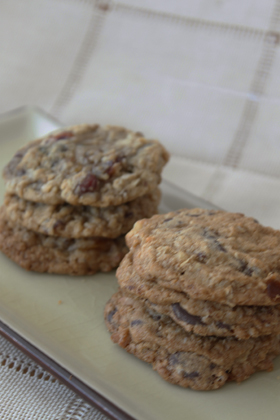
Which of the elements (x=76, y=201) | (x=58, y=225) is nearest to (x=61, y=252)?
(x=58, y=225)

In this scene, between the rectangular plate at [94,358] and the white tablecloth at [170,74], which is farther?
the white tablecloth at [170,74]

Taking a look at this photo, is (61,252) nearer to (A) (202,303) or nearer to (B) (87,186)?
(B) (87,186)

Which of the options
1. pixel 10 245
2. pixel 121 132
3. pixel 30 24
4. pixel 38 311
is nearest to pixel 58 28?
pixel 30 24

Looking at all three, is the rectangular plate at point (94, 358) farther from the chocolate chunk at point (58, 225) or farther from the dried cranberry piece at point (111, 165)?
the dried cranberry piece at point (111, 165)

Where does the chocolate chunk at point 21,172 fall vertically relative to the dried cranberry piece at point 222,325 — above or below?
below

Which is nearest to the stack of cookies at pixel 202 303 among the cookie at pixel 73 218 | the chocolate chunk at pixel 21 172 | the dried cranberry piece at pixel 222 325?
the dried cranberry piece at pixel 222 325

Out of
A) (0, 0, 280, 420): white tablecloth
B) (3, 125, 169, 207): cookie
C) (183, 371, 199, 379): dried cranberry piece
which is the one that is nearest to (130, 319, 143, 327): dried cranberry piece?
(183, 371, 199, 379): dried cranberry piece
